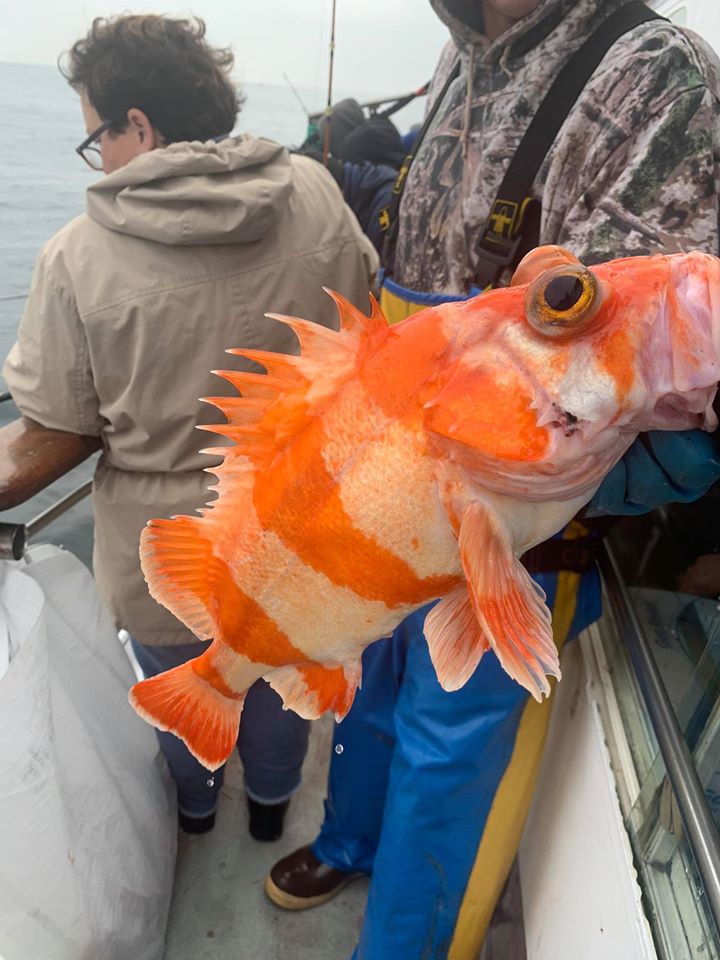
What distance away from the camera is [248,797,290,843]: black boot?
2.38 meters

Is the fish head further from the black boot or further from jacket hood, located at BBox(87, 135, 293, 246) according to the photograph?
the black boot

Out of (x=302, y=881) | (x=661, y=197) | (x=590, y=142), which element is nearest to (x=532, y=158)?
(x=590, y=142)

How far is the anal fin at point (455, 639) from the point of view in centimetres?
92

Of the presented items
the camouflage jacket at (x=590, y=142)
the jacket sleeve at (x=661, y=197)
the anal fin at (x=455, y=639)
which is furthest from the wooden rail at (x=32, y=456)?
the jacket sleeve at (x=661, y=197)

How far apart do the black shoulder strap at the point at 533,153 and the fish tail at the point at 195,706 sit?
1038 millimetres

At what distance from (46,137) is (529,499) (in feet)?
69.9

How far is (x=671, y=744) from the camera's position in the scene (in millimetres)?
1272

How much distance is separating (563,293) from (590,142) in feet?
2.58

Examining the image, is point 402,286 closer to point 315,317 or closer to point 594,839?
point 315,317

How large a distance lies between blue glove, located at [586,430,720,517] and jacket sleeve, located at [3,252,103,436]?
1.27 meters

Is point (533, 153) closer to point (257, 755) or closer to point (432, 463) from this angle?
point (432, 463)

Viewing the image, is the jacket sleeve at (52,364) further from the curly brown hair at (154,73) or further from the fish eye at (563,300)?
the fish eye at (563,300)

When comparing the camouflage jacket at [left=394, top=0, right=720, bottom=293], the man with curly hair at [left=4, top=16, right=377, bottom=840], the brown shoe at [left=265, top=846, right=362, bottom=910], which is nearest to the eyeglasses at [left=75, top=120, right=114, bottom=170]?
the man with curly hair at [left=4, top=16, right=377, bottom=840]

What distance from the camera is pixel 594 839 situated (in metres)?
1.45
